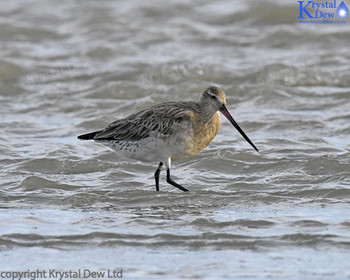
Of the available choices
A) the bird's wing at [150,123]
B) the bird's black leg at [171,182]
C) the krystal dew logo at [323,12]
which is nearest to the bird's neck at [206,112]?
the bird's wing at [150,123]

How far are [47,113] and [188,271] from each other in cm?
622

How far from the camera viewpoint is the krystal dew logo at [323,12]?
614 inches

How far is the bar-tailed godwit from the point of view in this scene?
7.80 m

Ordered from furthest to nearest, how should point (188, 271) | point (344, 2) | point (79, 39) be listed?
1. point (344, 2)
2. point (79, 39)
3. point (188, 271)

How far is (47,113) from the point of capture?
1145 cm

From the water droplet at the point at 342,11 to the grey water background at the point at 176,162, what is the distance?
20.4 inches

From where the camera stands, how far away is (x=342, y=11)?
1592 centimetres

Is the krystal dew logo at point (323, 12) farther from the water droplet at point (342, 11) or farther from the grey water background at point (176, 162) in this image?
the grey water background at point (176, 162)

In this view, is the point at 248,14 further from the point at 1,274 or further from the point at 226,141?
the point at 1,274

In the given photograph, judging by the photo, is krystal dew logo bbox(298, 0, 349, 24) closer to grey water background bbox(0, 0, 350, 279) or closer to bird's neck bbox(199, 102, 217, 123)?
grey water background bbox(0, 0, 350, 279)

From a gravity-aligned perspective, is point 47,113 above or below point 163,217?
above

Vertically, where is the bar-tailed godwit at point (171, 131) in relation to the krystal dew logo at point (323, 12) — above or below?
below

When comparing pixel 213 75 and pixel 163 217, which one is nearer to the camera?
pixel 163 217

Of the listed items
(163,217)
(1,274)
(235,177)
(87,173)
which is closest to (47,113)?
(87,173)
